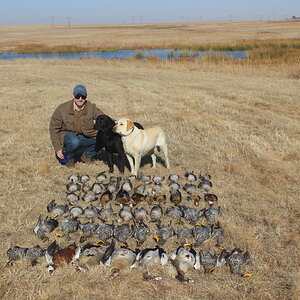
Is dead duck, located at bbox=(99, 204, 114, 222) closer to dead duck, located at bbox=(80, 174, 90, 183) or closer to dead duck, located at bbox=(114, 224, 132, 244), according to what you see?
dead duck, located at bbox=(114, 224, 132, 244)

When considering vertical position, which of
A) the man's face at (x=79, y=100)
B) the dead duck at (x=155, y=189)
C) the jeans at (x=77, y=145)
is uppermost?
the man's face at (x=79, y=100)

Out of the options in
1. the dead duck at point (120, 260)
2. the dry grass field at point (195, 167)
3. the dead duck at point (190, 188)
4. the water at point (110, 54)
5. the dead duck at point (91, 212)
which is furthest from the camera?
the water at point (110, 54)

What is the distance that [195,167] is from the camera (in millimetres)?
7836

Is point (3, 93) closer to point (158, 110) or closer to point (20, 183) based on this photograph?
point (158, 110)

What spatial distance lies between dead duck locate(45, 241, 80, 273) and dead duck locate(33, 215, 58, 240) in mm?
662

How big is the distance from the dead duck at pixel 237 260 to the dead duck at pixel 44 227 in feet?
9.07

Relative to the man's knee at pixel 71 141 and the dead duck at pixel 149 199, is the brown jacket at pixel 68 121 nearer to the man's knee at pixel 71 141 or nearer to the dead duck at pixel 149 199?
the man's knee at pixel 71 141

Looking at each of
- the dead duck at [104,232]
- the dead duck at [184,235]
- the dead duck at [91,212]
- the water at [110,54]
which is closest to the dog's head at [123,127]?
the dead duck at [91,212]

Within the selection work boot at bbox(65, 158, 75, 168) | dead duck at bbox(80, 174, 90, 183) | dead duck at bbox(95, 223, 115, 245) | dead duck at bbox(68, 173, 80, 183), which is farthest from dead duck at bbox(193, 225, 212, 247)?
work boot at bbox(65, 158, 75, 168)

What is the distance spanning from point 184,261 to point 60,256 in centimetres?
167

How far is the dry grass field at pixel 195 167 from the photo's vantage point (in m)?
4.04

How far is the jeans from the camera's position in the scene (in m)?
7.59

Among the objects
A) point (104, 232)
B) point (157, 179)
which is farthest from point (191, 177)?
point (104, 232)

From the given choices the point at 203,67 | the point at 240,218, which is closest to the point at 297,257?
the point at 240,218
